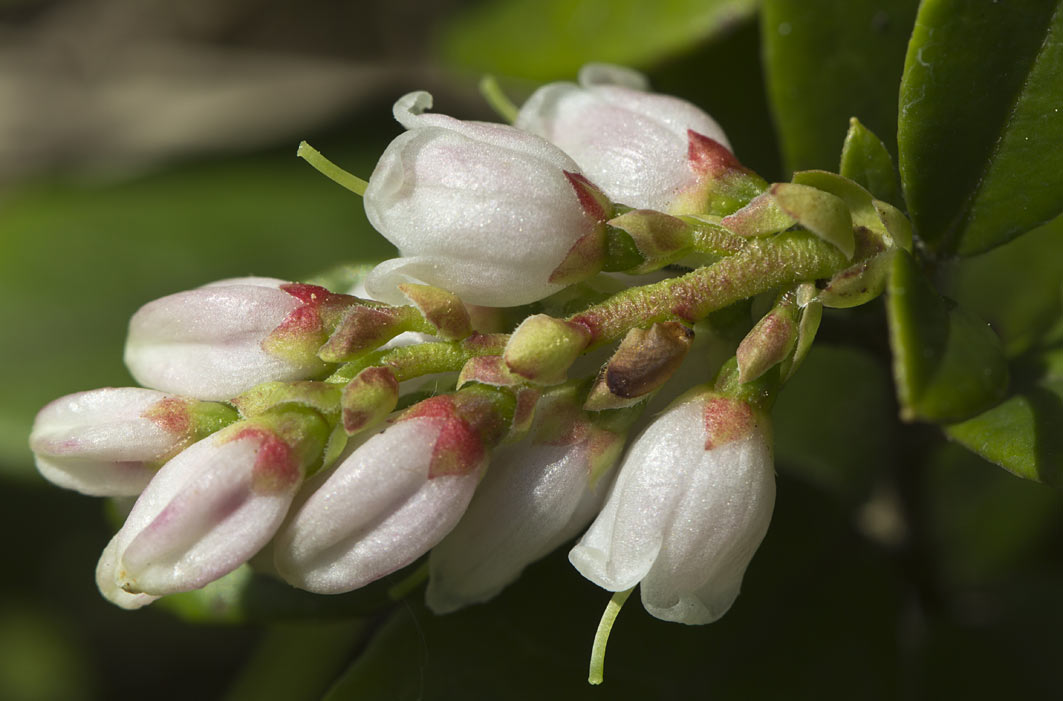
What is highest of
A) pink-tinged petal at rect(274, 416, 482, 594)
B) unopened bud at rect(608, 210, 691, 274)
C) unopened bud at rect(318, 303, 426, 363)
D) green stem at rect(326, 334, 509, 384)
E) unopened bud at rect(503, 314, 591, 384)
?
unopened bud at rect(608, 210, 691, 274)

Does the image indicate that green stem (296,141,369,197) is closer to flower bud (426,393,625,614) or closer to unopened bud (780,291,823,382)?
flower bud (426,393,625,614)

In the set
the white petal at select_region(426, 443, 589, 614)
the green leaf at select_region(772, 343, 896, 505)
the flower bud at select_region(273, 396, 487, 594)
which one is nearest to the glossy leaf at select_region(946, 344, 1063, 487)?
the white petal at select_region(426, 443, 589, 614)

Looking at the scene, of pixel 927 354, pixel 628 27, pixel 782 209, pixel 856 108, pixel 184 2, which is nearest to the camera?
pixel 927 354

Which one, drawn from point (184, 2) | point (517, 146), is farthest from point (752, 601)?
point (184, 2)

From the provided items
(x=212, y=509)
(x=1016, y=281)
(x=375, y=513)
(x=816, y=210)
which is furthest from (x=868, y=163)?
→ (x=1016, y=281)

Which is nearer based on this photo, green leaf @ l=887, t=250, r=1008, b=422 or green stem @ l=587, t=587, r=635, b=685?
green leaf @ l=887, t=250, r=1008, b=422

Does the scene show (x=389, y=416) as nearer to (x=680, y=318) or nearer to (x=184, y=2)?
(x=680, y=318)

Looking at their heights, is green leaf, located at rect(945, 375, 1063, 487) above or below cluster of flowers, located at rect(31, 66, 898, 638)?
below
